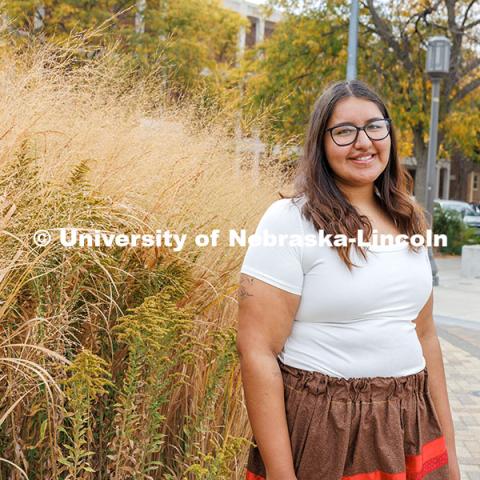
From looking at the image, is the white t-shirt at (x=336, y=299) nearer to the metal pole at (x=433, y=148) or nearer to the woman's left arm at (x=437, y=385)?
the woman's left arm at (x=437, y=385)

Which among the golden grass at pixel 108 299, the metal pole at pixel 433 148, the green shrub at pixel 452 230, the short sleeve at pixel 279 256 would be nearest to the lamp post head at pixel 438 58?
the metal pole at pixel 433 148

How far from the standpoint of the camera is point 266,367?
195 centimetres

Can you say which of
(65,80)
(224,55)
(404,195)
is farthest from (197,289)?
(224,55)

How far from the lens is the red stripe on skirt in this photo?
2.00 meters

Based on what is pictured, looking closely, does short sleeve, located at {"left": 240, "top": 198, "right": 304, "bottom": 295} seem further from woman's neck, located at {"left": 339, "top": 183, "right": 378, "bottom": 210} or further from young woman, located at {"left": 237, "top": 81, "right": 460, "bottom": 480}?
woman's neck, located at {"left": 339, "top": 183, "right": 378, "bottom": 210}

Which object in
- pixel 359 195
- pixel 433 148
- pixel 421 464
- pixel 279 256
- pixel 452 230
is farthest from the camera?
pixel 452 230

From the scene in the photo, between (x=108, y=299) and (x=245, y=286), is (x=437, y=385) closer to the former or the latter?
(x=245, y=286)

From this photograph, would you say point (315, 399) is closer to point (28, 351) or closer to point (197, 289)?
point (28, 351)

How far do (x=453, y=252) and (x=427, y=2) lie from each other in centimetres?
731

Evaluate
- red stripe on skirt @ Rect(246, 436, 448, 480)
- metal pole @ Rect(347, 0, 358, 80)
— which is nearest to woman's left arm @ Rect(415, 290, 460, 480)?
red stripe on skirt @ Rect(246, 436, 448, 480)

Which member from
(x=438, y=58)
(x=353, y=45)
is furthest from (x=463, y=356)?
(x=438, y=58)

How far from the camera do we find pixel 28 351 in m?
2.35

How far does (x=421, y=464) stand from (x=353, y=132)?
3.26 feet

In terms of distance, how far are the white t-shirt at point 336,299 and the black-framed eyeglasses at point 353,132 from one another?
0.25 metres
